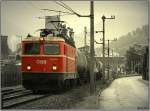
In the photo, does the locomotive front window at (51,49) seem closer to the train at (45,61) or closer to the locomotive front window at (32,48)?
the train at (45,61)

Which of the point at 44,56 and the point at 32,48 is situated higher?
the point at 32,48

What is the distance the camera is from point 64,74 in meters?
21.5

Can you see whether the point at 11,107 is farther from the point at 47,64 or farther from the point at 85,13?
the point at 85,13

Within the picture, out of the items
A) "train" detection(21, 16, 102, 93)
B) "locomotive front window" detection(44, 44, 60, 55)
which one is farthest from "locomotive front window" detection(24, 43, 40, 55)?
"locomotive front window" detection(44, 44, 60, 55)

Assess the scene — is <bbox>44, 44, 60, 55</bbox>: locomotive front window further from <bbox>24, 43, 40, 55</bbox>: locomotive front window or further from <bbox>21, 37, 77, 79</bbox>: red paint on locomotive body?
<bbox>24, 43, 40, 55</bbox>: locomotive front window

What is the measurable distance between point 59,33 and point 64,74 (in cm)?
206

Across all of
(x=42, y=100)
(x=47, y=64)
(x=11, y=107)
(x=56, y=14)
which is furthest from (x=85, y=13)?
(x=11, y=107)

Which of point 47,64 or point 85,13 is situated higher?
point 85,13

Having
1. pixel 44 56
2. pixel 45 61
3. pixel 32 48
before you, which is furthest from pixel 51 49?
pixel 32 48

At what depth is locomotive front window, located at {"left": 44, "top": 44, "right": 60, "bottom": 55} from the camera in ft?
70.3

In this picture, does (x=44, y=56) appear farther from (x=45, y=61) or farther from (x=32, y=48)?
(x=32, y=48)

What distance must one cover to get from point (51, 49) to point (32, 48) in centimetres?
86

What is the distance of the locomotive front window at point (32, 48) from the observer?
70.8ft

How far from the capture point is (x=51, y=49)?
850 inches
